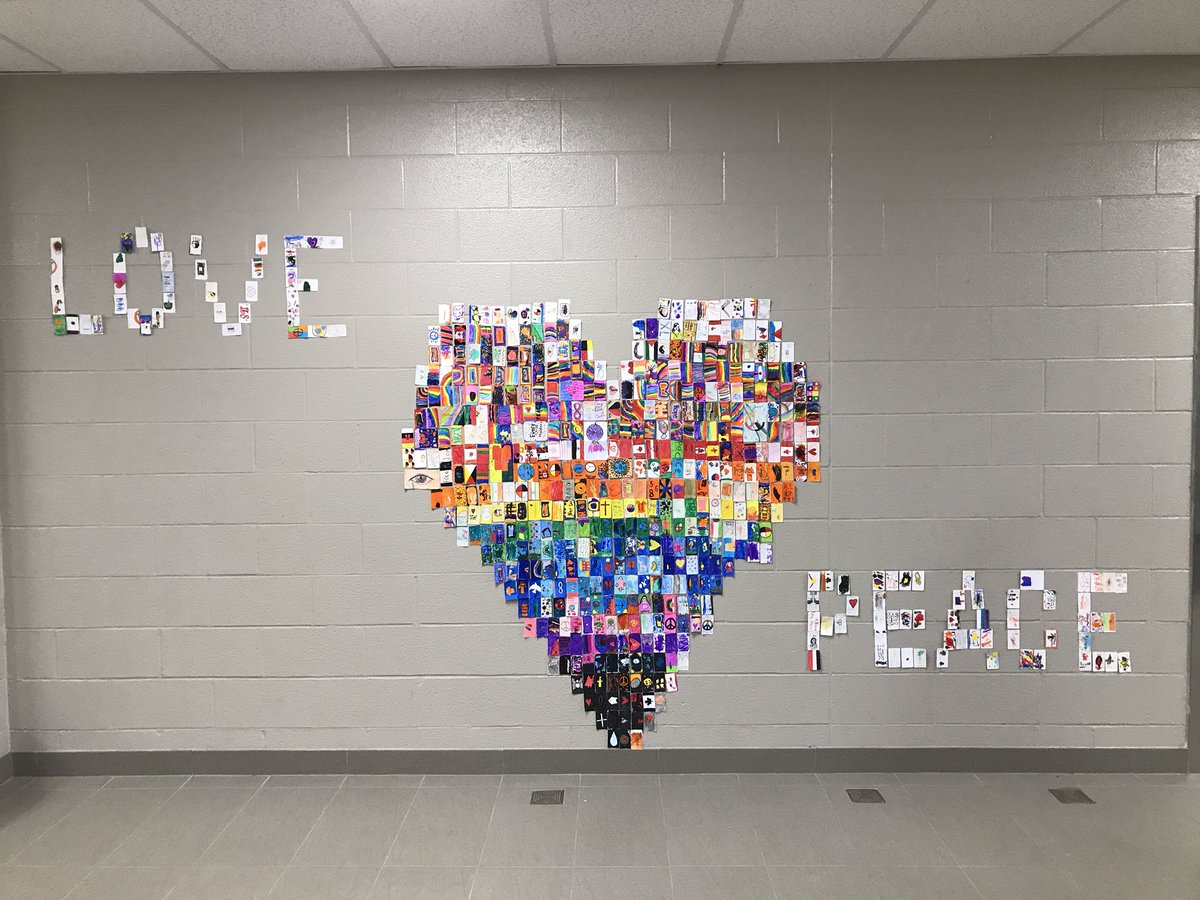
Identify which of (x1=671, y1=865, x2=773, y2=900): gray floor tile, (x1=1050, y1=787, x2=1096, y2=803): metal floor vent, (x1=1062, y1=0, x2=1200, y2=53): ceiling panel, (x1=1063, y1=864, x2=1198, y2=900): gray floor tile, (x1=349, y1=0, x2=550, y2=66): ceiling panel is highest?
(x1=349, y1=0, x2=550, y2=66): ceiling panel

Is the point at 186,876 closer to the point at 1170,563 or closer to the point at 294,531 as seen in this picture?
the point at 294,531

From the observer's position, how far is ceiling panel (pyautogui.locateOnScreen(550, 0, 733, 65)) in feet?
7.98

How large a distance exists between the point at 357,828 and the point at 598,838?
0.84 metres

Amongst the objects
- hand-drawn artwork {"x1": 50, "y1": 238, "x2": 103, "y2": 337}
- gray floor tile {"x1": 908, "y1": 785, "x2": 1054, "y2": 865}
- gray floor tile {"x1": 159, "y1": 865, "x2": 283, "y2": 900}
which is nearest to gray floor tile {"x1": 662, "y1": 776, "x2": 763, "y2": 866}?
gray floor tile {"x1": 908, "y1": 785, "x2": 1054, "y2": 865}

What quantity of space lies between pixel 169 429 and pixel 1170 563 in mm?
3958

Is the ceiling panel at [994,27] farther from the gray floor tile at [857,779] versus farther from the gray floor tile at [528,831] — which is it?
the gray floor tile at [528,831]

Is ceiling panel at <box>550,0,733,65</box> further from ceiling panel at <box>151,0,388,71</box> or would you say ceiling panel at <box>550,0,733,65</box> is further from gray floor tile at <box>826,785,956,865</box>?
gray floor tile at <box>826,785,956,865</box>

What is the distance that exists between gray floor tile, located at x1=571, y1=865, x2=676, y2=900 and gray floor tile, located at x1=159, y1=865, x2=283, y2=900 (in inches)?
37.2

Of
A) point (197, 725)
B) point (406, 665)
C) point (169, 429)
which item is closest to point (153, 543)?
point (169, 429)

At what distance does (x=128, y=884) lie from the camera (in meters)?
2.31

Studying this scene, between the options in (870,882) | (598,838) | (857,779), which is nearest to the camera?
(870,882)

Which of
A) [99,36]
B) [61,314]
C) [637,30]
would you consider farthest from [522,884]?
[99,36]

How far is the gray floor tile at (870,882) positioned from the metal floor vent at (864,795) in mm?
405

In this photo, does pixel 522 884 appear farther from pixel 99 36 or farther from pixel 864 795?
pixel 99 36
